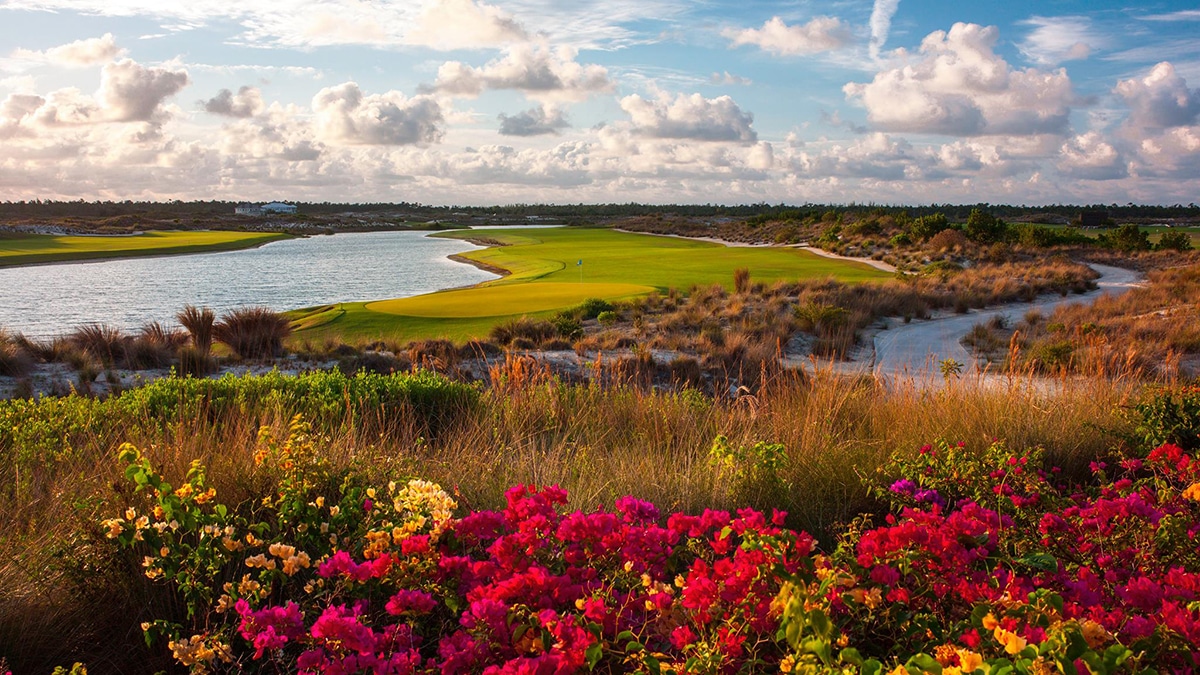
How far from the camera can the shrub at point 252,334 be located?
46.0 ft

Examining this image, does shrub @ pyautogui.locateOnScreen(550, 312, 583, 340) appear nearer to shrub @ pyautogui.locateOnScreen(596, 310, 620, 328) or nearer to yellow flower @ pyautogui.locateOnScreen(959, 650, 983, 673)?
shrub @ pyautogui.locateOnScreen(596, 310, 620, 328)

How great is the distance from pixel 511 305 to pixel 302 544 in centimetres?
1848

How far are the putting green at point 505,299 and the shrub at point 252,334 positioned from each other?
4.95 meters

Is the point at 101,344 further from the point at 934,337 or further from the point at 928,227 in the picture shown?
the point at 928,227

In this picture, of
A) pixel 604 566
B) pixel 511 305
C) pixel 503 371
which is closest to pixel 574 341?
pixel 511 305

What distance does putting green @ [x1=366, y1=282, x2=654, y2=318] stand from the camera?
801 inches

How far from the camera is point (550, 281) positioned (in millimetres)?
A: 29250

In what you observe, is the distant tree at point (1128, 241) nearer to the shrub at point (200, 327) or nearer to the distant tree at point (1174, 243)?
the distant tree at point (1174, 243)

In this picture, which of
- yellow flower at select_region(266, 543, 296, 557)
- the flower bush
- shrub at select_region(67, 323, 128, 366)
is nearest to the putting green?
shrub at select_region(67, 323, 128, 366)

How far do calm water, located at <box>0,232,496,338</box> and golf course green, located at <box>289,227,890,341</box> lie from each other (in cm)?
323

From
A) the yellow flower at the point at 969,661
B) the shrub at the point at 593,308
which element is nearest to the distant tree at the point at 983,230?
the shrub at the point at 593,308

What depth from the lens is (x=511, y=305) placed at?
71.4 ft

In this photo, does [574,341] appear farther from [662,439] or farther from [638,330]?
[662,439]

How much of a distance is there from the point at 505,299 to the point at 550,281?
643 cm
